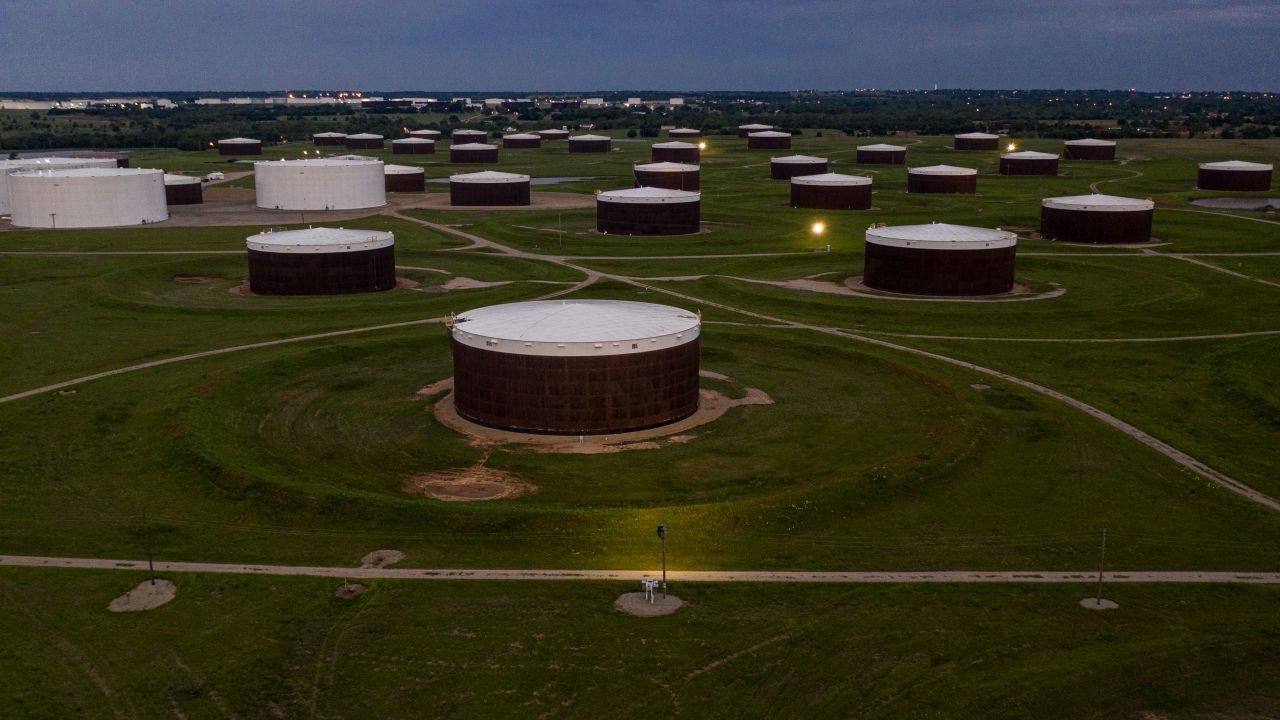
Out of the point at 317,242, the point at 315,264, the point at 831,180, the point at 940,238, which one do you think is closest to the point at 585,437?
the point at 315,264

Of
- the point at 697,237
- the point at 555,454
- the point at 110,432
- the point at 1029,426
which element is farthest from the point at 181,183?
the point at 1029,426

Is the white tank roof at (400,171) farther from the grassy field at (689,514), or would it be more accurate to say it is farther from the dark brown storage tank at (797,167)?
the grassy field at (689,514)

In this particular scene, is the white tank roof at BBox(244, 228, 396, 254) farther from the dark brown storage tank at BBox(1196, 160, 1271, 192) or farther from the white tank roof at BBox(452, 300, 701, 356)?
the dark brown storage tank at BBox(1196, 160, 1271, 192)

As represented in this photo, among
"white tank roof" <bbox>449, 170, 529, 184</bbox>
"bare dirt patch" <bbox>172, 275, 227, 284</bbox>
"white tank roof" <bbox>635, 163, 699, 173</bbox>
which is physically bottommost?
"bare dirt patch" <bbox>172, 275, 227, 284</bbox>

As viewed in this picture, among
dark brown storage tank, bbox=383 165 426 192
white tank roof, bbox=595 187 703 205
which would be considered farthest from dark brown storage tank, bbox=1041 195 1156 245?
dark brown storage tank, bbox=383 165 426 192

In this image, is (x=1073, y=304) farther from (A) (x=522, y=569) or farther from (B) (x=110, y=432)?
(B) (x=110, y=432)

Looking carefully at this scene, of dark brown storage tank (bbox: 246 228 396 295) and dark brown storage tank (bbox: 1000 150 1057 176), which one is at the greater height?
dark brown storage tank (bbox: 1000 150 1057 176)

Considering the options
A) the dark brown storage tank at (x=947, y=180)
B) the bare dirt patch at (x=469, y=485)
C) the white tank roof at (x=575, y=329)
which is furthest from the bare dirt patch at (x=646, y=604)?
the dark brown storage tank at (x=947, y=180)
